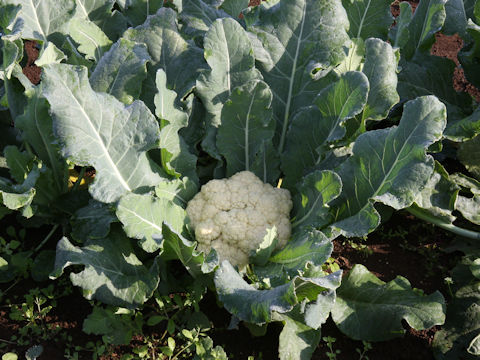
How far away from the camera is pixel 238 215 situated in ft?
9.02

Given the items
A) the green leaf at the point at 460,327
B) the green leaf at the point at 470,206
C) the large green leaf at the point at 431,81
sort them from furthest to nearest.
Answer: the large green leaf at the point at 431,81, the green leaf at the point at 470,206, the green leaf at the point at 460,327

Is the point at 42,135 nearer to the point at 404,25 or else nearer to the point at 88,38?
the point at 88,38

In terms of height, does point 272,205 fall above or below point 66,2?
below

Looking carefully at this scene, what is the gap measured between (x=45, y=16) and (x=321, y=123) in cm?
176

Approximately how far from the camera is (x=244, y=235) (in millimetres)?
2672

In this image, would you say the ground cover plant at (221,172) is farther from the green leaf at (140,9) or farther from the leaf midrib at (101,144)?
the green leaf at (140,9)

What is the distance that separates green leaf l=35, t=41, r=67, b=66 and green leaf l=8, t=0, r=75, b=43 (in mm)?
249

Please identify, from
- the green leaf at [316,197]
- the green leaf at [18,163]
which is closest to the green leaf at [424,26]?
the green leaf at [316,197]

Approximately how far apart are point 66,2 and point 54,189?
1.16 metres

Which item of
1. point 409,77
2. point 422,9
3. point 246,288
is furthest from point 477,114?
point 246,288

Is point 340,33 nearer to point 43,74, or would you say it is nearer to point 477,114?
point 477,114

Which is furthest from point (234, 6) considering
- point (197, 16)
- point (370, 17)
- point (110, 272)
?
point (110, 272)

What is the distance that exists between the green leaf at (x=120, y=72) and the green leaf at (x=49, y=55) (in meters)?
0.24

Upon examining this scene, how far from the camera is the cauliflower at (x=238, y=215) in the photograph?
8.73 ft
